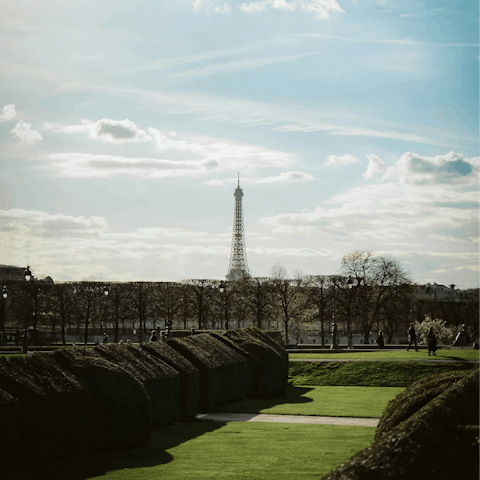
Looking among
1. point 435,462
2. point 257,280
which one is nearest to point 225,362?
point 435,462

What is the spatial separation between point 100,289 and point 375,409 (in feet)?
153

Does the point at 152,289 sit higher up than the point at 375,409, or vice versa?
the point at 152,289

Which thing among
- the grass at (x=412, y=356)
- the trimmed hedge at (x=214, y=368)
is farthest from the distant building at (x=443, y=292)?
the trimmed hedge at (x=214, y=368)

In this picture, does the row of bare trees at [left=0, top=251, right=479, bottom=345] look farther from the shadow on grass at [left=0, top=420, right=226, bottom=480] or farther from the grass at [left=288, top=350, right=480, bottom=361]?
the shadow on grass at [left=0, top=420, right=226, bottom=480]

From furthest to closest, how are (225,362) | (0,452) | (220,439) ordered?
(225,362)
(220,439)
(0,452)

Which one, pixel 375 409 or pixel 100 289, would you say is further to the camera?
pixel 100 289

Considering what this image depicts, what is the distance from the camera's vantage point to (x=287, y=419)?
59.6 ft

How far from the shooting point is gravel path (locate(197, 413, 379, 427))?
17359 millimetres

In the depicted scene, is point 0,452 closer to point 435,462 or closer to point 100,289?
point 435,462

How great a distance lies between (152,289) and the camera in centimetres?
6612

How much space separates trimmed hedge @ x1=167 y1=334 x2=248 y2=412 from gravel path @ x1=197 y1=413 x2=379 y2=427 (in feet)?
2.66

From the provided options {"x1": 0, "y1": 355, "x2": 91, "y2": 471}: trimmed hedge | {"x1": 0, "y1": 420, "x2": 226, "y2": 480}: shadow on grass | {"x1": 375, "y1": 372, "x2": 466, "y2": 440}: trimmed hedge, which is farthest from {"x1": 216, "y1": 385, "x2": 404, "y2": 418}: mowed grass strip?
{"x1": 375, "y1": 372, "x2": 466, "y2": 440}: trimmed hedge

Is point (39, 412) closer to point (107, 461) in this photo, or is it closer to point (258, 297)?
point (107, 461)

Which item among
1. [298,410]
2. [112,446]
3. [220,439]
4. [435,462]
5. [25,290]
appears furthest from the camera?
[25,290]
